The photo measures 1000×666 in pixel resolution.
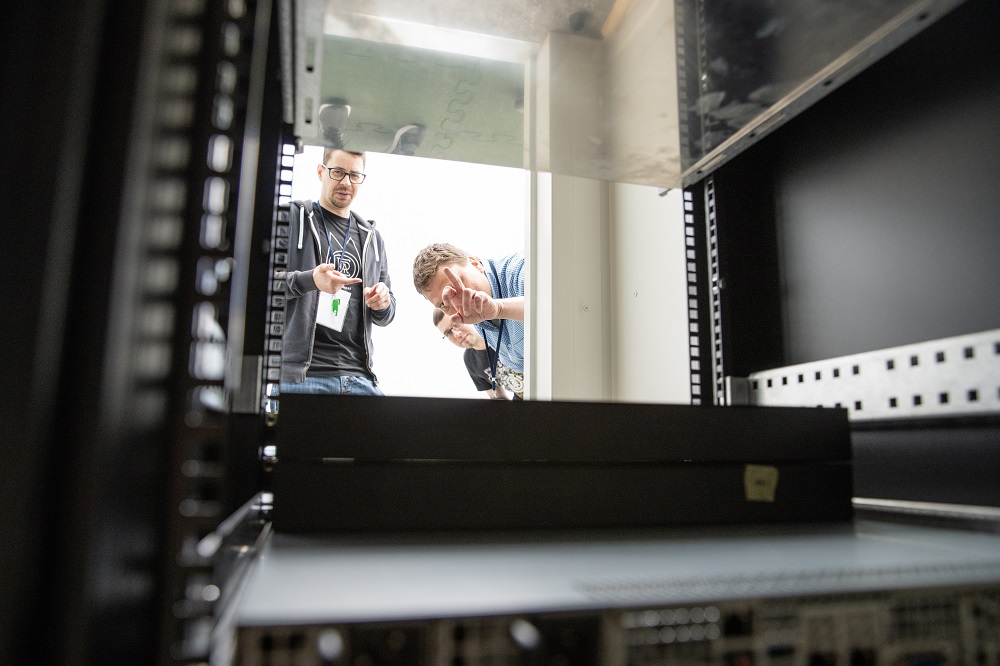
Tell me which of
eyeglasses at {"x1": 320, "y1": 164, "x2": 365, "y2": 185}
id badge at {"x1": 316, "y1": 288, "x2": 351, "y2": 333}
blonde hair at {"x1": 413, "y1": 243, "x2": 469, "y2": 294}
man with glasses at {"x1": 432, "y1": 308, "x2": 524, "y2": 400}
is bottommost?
man with glasses at {"x1": 432, "y1": 308, "x2": 524, "y2": 400}

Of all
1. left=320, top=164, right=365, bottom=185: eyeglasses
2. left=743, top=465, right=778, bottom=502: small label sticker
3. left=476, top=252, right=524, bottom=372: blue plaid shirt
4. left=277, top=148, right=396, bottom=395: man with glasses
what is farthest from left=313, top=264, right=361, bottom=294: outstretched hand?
left=743, top=465, right=778, bottom=502: small label sticker

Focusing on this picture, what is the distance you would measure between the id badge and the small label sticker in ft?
5.40

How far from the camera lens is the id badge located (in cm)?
209

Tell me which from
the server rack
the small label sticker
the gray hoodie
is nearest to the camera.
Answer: the server rack

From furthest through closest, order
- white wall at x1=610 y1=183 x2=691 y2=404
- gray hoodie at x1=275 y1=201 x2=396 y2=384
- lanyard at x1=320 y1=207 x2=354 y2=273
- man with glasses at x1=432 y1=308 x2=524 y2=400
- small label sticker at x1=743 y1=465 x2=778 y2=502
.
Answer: man with glasses at x1=432 y1=308 x2=524 y2=400 < lanyard at x1=320 y1=207 x2=354 y2=273 < gray hoodie at x1=275 y1=201 x2=396 y2=384 < white wall at x1=610 y1=183 x2=691 y2=404 < small label sticker at x1=743 y1=465 x2=778 y2=502

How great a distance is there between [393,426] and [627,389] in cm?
126

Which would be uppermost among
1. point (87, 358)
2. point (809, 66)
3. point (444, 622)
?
point (809, 66)

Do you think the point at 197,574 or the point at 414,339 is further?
the point at 414,339

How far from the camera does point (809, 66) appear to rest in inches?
26.5

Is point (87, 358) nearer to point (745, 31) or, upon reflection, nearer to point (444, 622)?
point (444, 622)

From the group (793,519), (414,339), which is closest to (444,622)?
(793,519)

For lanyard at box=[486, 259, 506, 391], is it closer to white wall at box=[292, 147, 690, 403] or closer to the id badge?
white wall at box=[292, 147, 690, 403]

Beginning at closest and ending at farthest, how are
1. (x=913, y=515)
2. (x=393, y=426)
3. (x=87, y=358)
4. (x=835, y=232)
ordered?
(x=87, y=358), (x=393, y=426), (x=913, y=515), (x=835, y=232)

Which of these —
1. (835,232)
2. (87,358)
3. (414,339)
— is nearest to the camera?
(87,358)
